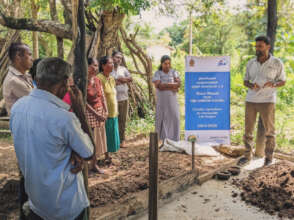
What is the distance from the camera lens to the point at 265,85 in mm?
4395

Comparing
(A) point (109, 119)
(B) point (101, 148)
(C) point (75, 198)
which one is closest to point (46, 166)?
(C) point (75, 198)

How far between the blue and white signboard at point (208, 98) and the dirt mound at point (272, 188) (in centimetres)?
79

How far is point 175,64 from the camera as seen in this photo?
15828mm

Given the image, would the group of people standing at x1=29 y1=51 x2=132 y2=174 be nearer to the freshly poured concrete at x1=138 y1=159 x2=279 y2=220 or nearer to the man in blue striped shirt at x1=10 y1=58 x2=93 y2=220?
the freshly poured concrete at x1=138 y1=159 x2=279 y2=220

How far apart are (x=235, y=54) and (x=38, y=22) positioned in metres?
14.1

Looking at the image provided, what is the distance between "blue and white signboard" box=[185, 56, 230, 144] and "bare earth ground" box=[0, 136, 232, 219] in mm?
545

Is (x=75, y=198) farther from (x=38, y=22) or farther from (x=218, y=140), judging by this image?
(x=38, y=22)

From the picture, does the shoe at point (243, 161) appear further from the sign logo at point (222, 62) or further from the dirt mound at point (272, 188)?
the sign logo at point (222, 62)

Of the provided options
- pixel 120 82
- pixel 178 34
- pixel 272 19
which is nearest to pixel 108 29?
pixel 120 82

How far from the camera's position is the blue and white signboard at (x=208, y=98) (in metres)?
4.61

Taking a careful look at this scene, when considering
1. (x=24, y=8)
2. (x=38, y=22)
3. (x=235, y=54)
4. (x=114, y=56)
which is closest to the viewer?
(x=114, y=56)

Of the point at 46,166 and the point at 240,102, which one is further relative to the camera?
the point at 240,102

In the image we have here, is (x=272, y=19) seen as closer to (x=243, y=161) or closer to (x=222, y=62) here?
(x=222, y=62)

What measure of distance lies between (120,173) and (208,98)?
6.19 ft
